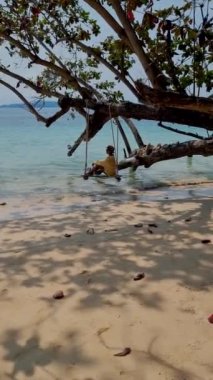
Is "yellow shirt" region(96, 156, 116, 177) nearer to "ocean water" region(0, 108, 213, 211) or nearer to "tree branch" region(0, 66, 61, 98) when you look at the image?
"ocean water" region(0, 108, 213, 211)

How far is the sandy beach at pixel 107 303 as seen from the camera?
2.58 m

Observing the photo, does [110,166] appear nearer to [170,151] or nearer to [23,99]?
[23,99]

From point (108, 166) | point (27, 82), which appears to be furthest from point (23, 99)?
point (108, 166)

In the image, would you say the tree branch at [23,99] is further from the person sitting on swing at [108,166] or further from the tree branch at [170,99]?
the tree branch at [170,99]

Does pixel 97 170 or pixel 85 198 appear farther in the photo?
pixel 97 170

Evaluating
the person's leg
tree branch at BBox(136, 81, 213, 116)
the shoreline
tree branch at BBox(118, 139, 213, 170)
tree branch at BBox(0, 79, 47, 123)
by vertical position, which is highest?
tree branch at BBox(0, 79, 47, 123)

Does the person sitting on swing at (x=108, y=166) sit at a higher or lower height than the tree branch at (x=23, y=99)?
lower

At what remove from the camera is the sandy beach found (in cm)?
258

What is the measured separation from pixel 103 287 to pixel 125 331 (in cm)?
82

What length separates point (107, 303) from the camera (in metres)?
3.41

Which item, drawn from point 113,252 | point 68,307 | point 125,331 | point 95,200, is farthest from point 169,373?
point 95,200

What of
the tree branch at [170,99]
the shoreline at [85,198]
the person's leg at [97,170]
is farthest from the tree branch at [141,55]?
the person's leg at [97,170]

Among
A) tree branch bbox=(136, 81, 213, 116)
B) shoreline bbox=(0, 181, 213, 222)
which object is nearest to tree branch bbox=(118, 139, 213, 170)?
shoreline bbox=(0, 181, 213, 222)

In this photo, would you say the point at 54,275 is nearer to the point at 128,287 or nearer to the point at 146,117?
the point at 128,287
